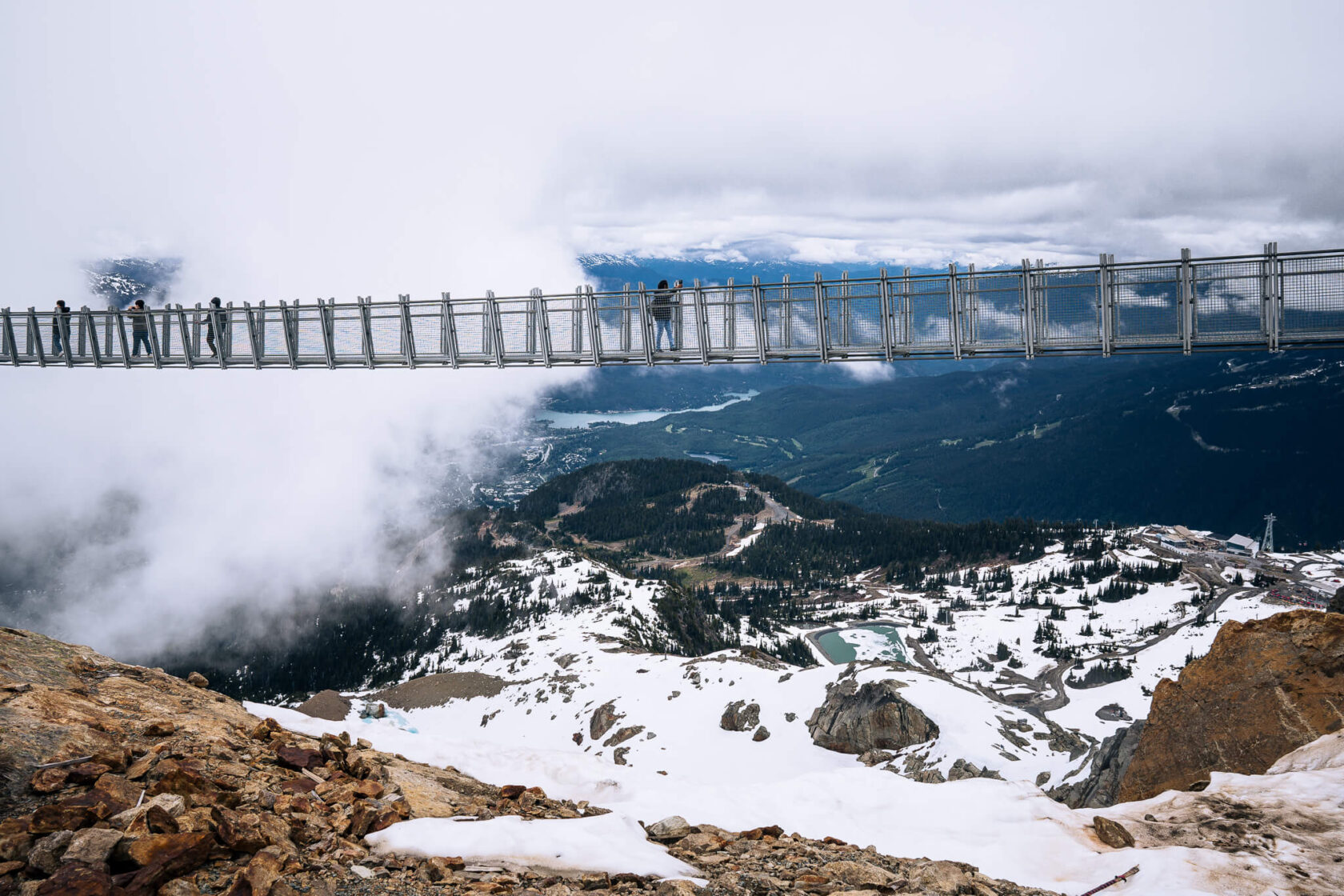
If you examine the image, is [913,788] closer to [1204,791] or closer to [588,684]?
[1204,791]

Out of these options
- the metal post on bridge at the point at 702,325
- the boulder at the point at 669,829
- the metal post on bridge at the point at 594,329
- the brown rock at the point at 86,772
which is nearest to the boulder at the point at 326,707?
the metal post on bridge at the point at 594,329

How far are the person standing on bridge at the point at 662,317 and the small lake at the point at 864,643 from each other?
310 feet

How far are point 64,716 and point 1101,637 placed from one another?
449ft

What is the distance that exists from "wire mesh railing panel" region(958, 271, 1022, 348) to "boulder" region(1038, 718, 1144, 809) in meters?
10.5

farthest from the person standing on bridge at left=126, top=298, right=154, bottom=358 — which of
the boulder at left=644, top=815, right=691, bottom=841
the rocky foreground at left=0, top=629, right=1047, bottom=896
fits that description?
the boulder at left=644, top=815, right=691, bottom=841

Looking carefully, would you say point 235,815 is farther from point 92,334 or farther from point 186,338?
point 92,334

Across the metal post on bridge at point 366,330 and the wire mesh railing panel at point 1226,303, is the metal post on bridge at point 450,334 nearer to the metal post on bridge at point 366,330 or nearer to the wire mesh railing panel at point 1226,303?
the metal post on bridge at point 366,330

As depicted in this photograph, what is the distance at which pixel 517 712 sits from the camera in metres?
64.5

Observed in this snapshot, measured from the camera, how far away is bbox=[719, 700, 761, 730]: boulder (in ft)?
144

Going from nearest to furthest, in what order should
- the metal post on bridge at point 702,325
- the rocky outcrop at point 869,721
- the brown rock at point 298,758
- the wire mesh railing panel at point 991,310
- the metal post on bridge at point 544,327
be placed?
the brown rock at point 298,758 → the wire mesh railing panel at point 991,310 → the metal post on bridge at point 702,325 → the metal post on bridge at point 544,327 → the rocky outcrop at point 869,721

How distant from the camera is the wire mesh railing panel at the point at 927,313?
2211 cm

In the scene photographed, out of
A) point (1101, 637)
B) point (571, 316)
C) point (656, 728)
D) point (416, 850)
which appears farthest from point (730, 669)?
point (1101, 637)

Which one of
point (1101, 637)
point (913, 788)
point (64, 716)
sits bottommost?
point (1101, 637)

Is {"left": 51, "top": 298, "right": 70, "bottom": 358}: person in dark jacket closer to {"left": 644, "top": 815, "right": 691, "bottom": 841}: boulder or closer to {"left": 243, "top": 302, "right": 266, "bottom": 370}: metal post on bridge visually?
{"left": 243, "top": 302, "right": 266, "bottom": 370}: metal post on bridge
